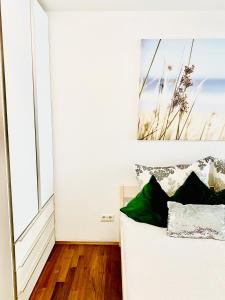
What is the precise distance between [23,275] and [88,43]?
2034 mm

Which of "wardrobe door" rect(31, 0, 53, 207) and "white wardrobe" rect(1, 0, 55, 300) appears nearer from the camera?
"white wardrobe" rect(1, 0, 55, 300)

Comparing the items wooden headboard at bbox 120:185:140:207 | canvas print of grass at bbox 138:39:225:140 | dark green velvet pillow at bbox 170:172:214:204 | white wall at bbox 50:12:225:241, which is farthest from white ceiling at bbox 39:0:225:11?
wooden headboard at bbox 120:185:140:207

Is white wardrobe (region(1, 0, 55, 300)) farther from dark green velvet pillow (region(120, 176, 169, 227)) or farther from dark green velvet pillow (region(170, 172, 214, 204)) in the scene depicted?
dark green velvet pillow (region(170, 172, 214, 204))

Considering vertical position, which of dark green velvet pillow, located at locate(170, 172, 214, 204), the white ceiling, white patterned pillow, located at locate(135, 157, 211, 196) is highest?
the white ceiling

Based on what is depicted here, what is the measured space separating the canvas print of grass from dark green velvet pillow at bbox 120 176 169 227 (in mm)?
594

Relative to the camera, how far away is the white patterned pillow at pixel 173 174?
6.84ft

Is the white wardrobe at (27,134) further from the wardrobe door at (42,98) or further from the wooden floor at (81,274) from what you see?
the wooden floor at (81,274)

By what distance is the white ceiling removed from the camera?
2.07 m

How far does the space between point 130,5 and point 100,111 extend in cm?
98

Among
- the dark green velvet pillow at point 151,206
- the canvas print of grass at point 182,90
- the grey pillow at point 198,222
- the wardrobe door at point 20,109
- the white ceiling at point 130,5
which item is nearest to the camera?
the wardrobe door at point 20,109

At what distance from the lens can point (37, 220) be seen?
1.99 metres

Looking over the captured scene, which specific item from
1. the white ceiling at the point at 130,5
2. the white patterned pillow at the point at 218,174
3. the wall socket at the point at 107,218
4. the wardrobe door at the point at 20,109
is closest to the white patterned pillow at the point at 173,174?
the white patterned pillow at the point at 218,174

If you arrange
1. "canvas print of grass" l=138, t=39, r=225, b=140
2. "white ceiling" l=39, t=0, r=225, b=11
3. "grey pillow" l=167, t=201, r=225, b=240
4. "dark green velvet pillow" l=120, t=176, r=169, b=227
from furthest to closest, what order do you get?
"canvas print of grass" l=138, t=39, r=225, b=140
"white ceiling" l=39, t=0, r=225, b=11
"dark green velvet pillow" l=120, t=176, r=169, b=227
"grey pillow" l=167, t=201, r=225, b=240

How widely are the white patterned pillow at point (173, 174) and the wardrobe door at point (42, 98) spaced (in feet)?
2.81
